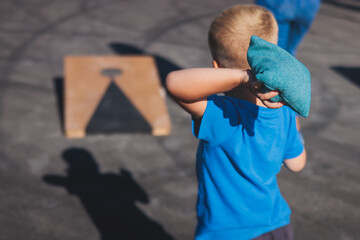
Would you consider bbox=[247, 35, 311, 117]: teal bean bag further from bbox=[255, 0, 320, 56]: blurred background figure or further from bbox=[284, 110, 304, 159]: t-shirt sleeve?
bbox=[255, 0, 320, 56]: blurred background figure

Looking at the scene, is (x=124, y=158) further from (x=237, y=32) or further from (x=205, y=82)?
(x=205, y=82)

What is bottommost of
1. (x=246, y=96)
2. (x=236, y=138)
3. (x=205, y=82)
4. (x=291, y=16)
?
(x=291, y=16)

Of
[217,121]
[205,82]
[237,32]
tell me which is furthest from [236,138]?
[237,32]

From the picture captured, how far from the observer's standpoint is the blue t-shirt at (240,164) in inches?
65.5

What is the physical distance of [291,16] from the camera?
13.0 feet

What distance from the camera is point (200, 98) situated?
5.04 feet

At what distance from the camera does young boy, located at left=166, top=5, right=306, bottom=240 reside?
1.58 meters

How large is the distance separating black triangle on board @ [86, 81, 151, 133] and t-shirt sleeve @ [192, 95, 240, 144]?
338cm

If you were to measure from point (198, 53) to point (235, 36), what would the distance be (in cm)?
586

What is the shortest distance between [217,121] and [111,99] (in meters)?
3.76

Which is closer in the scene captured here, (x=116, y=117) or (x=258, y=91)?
(x=258, y=91)

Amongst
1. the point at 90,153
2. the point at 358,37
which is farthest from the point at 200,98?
the point at 358,37

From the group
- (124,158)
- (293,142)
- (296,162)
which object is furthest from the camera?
(124,158)

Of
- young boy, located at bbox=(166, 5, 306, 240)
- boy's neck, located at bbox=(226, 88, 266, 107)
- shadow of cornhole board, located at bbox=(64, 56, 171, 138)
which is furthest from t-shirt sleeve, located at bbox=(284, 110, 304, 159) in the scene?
shadow of cornhole board, located at bbox=(64, 56, 171, 138)
